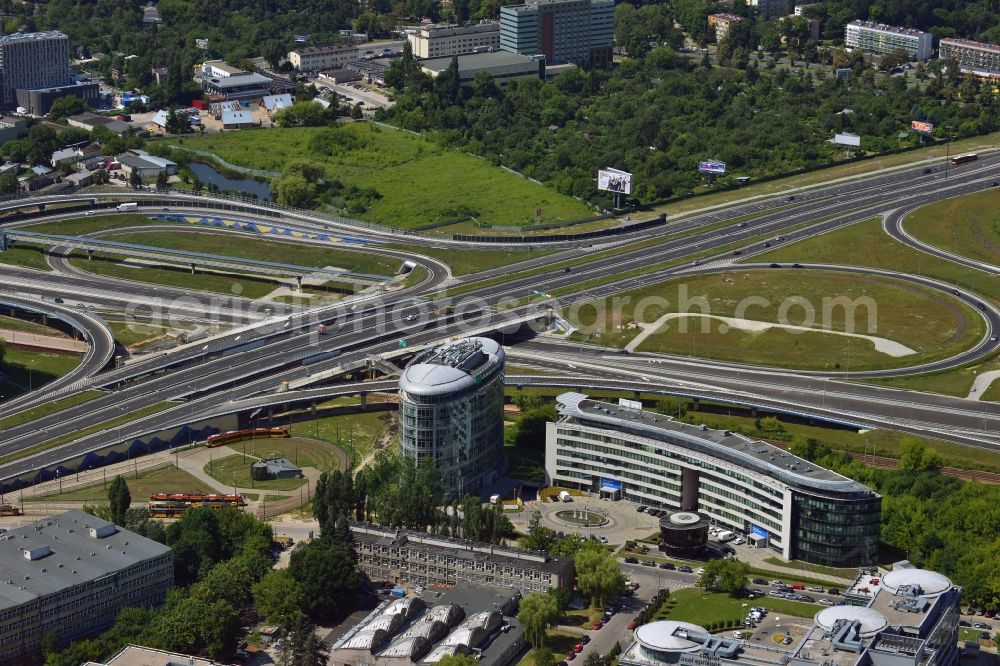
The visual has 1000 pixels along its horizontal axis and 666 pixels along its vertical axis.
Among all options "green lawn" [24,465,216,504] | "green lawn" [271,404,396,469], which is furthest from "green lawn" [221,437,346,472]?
"green lawn" [24,465,216,504]

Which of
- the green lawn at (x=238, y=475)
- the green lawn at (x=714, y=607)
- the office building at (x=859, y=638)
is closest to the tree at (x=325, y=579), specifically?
the green lawn at (x=238, y=475)

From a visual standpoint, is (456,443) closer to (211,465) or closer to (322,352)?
(211,465)

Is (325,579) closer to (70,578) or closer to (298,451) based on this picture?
(70,578)

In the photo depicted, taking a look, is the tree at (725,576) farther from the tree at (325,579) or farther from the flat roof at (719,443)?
the tree at (325,579)

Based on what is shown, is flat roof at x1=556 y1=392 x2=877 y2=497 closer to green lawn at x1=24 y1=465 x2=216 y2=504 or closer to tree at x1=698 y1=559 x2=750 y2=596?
tree at x1=698 y1=559 x2=750 y2=596

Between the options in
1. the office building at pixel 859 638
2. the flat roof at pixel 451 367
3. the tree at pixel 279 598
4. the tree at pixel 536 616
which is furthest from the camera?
the flat roof at pixel 451 367

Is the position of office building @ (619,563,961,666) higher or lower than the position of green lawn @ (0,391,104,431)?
higher
